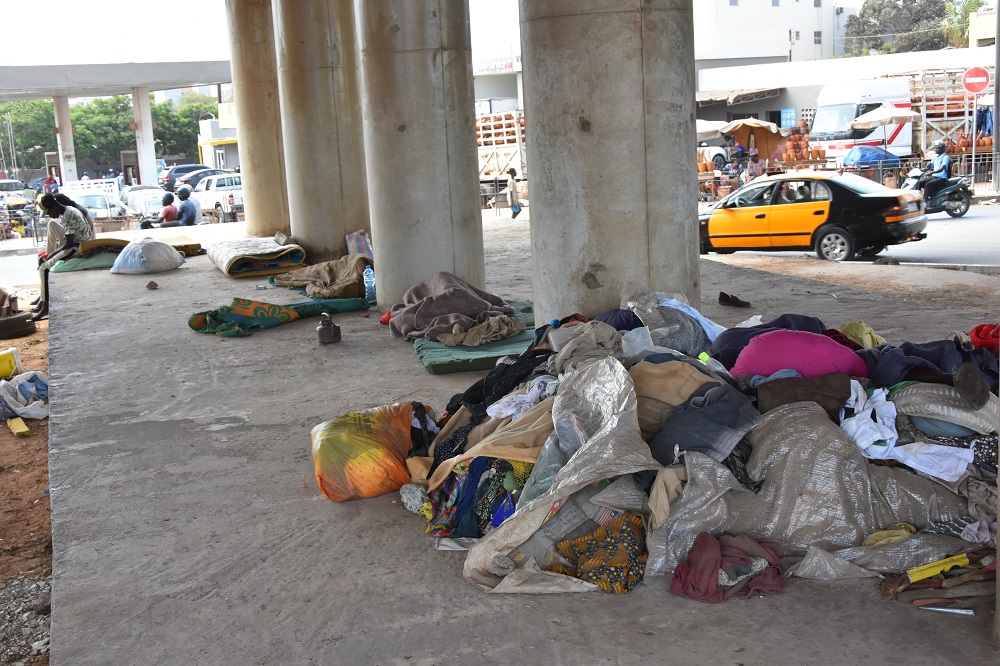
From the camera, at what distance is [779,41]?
56906 mm

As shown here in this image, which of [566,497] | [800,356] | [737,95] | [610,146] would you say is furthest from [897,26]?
[566,497]

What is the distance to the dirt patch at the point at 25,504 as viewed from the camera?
5.61 metres

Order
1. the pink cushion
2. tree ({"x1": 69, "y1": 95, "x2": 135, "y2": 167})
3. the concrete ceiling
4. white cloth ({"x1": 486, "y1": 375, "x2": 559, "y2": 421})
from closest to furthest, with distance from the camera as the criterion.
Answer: the pink cushion → white cloth ({"x1": 486, "y1": 375, "x2": 559, "y2": 421}) → the concrete ceiling → tree ({"x1": 69, "y1": 95, "x2": 135, "y2": 167})

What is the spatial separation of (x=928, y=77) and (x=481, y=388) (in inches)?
1164

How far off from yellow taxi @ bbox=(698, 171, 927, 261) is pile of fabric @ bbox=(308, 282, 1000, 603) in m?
9.45

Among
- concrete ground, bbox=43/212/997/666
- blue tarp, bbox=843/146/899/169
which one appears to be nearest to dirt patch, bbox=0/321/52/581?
concrete ground, bbox=43/212/997/666

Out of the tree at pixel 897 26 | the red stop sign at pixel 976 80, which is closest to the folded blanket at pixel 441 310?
the red stop sign at pixel 976 80

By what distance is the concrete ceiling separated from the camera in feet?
113

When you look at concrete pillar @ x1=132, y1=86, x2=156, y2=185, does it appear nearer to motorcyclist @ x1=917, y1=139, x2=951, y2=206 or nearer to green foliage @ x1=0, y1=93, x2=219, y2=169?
green foliage @ x1=0, y1=93, x2=219, y2=169

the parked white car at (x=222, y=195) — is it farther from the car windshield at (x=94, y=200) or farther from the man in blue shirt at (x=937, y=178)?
the man in blue shirt at (x=937, y=178)

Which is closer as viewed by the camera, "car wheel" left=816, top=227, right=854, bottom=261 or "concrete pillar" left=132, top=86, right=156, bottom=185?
"car wheel" left=816, top=227, right=854, bottom=261

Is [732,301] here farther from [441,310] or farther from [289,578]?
[289,578]

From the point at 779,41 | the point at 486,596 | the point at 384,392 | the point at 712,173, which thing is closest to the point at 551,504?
the point at 486,596

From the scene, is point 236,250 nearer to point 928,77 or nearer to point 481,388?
point 481,388
